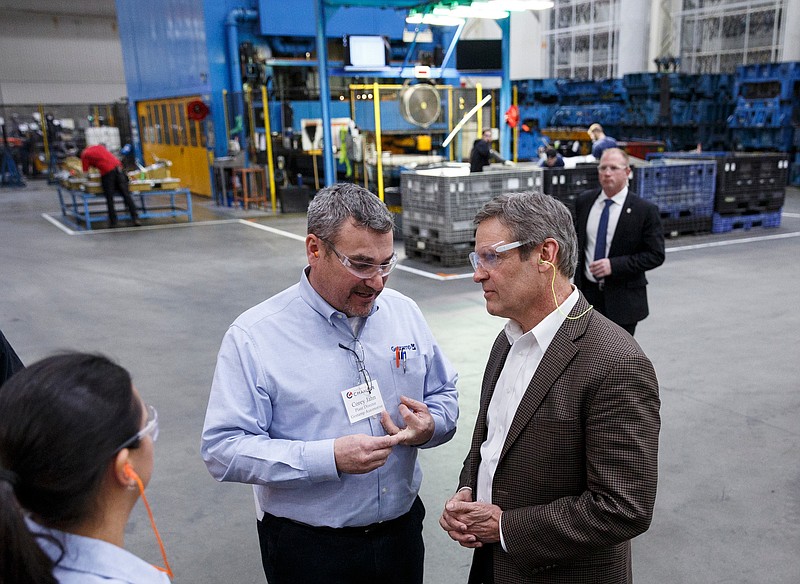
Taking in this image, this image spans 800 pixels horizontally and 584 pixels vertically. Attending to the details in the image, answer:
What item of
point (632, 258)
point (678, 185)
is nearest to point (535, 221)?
point (632, 258)

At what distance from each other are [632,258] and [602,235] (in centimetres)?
27

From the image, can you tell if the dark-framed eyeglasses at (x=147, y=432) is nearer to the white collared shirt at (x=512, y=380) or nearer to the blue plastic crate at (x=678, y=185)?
the white collared shirt at (x=512, y=380)

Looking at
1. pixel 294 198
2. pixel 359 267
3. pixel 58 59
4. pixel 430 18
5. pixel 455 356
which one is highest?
pixel 58 59

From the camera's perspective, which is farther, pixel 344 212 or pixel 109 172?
pixel 109 172

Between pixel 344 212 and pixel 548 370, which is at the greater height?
pixel 344 212

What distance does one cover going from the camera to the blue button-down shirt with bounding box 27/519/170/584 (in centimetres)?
101

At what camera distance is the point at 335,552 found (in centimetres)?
183

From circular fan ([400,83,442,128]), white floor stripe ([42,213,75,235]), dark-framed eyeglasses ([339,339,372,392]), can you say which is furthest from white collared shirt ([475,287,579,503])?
white floor stripe ([42,213,75,235])

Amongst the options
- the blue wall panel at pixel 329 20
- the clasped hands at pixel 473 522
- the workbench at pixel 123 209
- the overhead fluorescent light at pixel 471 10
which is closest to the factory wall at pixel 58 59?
the workbench at pixel 123 209

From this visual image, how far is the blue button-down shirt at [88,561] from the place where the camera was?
1.01 metres

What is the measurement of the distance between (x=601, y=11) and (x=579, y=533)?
73.7 ft

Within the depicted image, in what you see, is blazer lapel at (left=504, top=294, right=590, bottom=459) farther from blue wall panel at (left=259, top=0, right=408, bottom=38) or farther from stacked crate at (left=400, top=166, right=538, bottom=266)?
blue wall panel at (left=259, top=0, right=408, bottom=38)

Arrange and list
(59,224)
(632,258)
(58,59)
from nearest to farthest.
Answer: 1. (632,258)
2. (59,224)
3. (58,59)

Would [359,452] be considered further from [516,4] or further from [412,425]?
[516,4]
